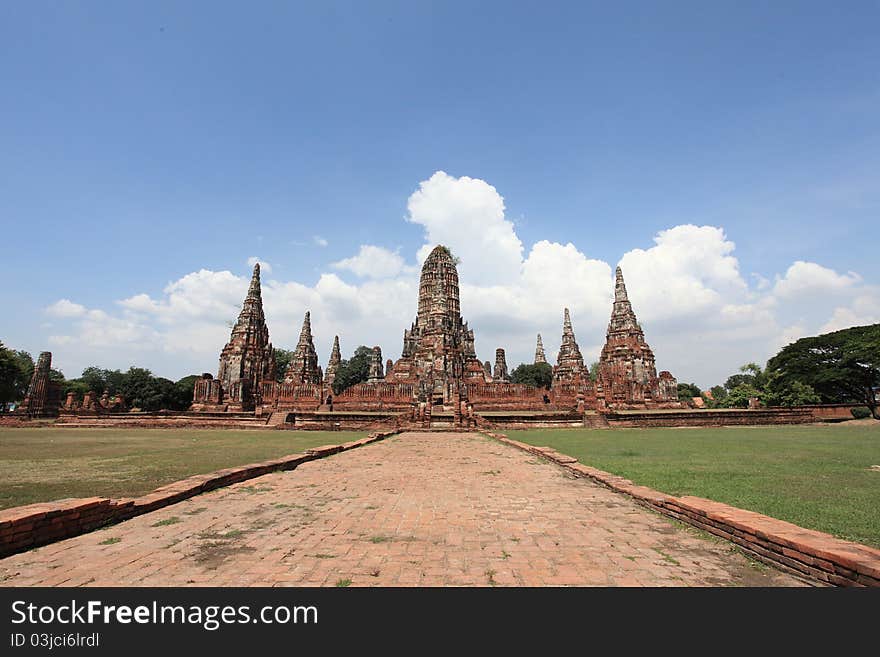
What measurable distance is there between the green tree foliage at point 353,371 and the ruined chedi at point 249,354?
1956cm

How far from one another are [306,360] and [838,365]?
52561 mm

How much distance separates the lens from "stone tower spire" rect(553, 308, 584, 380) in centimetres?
4847

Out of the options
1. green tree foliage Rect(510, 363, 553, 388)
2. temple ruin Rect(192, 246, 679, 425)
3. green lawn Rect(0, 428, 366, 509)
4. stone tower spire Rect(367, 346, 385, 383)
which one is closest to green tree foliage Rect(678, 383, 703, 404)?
green tree foliage Rect(510, 363, 553, 388)

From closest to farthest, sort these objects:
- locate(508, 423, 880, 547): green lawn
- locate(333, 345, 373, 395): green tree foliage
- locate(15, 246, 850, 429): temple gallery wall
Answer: locate(508, 423, 880, 547): green lawn → locate(15, 246, 850, 429): temple gallery wall → locate(333, 345, 373, 395): green tree foliage

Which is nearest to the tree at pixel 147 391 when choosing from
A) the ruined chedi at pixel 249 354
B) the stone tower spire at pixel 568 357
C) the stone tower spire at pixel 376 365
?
the ruined chedi at pixel 249 354

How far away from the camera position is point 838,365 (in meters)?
40.2

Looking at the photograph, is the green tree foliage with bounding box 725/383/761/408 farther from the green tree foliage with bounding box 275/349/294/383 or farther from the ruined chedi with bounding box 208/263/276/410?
the green tree foliage with bounding box 275/349/294/383

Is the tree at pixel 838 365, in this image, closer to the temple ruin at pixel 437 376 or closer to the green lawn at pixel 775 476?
the temple ruin at pixel 437 376

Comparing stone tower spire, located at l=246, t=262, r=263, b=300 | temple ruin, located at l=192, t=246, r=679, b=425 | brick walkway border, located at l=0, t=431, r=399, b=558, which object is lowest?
brick walkway border, located at l=0, t=431, r=399, b=558

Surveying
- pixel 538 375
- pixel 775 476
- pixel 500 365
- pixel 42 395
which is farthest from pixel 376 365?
pixel 775 476

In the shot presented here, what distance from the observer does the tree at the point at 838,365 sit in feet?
127
